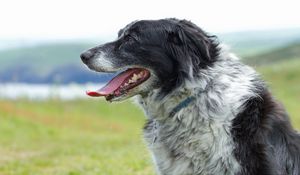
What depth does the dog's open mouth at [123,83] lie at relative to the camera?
5.63 m

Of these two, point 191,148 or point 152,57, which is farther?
point 152,57

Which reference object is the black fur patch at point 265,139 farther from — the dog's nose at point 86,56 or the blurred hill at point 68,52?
the blurred hill at point 68,52

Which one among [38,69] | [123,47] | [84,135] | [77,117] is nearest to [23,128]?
[84,135]

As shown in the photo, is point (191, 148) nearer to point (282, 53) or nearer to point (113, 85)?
point (113, 85)

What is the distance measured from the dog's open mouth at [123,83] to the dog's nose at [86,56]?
32 cm

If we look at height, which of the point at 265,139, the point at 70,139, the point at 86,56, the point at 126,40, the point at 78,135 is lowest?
the point at 78,135

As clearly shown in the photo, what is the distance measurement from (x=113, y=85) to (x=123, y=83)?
10 cm

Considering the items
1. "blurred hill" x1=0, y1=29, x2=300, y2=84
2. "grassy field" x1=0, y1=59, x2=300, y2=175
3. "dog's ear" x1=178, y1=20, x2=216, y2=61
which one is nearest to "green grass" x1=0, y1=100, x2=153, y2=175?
"grassy field" x1=0, y1=59, x2=300, y2=175

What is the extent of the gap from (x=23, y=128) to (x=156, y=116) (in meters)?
16.3

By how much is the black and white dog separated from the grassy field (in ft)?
9.65

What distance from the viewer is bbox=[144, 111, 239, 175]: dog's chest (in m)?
5.34

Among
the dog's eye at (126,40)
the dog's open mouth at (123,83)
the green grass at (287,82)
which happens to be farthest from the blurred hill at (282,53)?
the dog's open mouth at (123,83)

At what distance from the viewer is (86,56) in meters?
5.74

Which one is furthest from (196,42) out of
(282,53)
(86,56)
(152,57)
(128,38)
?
(282,53)
